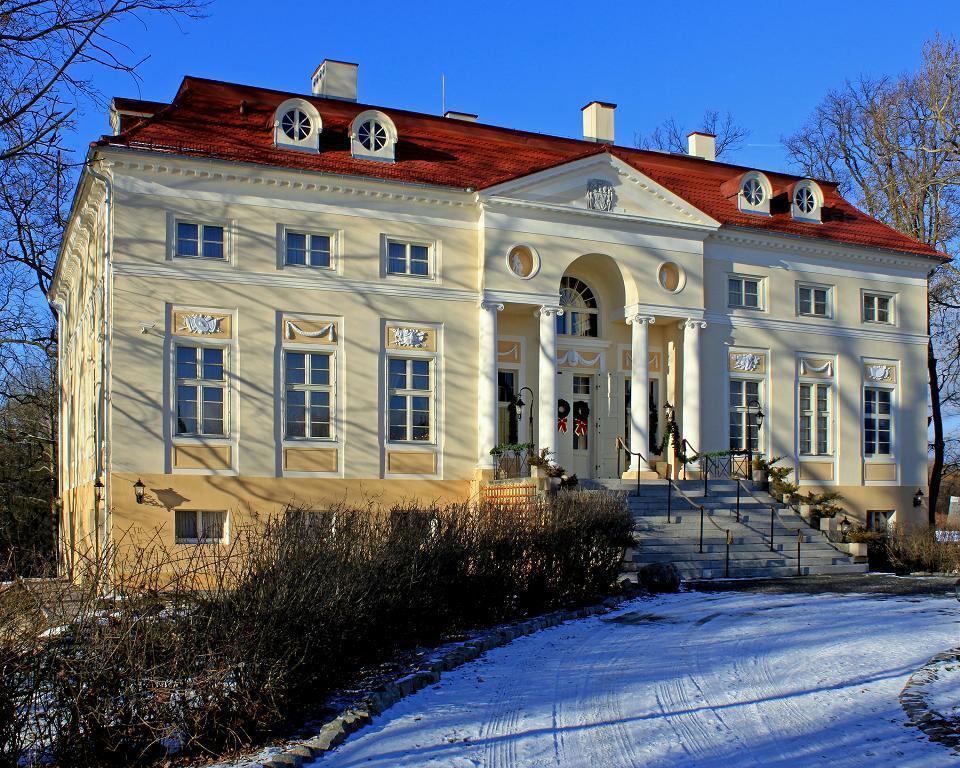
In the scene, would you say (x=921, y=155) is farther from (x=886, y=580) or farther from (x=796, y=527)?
(x=886, y=580)

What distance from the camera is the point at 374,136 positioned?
79.3 feet

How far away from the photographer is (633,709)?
9.17 meters

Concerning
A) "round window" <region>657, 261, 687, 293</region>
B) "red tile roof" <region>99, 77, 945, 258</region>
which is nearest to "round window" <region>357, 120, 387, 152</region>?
"red tile roof" <region>99, 77, 945, 258</region>

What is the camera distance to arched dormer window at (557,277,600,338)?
26891 millimetres

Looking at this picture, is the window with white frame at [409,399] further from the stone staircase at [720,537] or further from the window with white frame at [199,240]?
the window with white frame at [199,240]

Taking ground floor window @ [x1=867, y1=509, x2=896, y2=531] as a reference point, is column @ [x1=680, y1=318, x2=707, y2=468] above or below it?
above

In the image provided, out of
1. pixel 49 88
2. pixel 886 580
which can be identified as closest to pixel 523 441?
pixel 886 580

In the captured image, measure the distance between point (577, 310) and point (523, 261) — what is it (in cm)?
276

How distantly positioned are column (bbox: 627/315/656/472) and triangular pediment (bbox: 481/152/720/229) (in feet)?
8.25

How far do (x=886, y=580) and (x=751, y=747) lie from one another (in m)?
11.9

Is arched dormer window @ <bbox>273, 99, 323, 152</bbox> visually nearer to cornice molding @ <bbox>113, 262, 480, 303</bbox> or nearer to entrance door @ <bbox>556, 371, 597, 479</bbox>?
cornice molding @ <bbox>113, 262, 480, 303</bbox>

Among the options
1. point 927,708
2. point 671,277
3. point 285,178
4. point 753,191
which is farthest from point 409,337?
point 927,708

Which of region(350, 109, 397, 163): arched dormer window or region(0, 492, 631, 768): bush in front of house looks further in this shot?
region(350, 109, 397, 163): arched dormer window

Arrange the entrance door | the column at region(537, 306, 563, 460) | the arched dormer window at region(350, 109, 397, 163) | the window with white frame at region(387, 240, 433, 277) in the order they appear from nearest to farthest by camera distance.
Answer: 1. the arched dormer window at region(350, 109, 397, 163)
2. the window with white frame at region(387, 240, 433, 277)
3. the column at region(537, 306, 563, 460)
4. the entrance door
